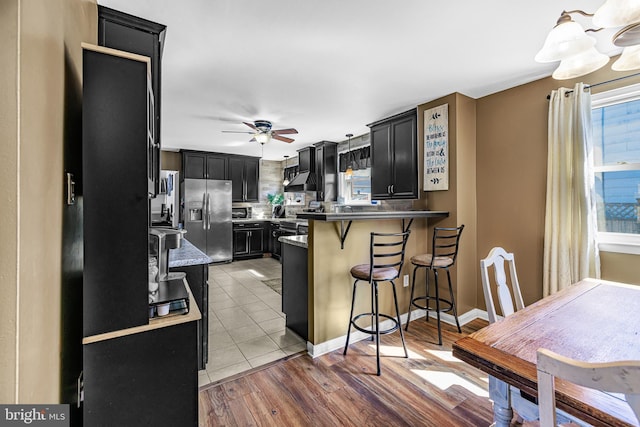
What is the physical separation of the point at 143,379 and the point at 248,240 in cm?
529

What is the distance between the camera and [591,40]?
4.17 ft

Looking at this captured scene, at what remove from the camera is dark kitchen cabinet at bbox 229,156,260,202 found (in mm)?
6562

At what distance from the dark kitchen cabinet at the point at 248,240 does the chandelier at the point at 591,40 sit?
5.83 meters

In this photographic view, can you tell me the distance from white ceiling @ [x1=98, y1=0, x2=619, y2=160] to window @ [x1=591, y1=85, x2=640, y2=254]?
42 cm

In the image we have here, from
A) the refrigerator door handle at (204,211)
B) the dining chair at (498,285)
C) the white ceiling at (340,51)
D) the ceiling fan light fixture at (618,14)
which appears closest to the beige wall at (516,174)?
the white ceiling at (340,51)

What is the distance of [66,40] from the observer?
1.13 m

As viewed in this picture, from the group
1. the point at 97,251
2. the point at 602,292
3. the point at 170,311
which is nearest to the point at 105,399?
the point at 170,311

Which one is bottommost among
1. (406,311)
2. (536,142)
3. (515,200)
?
(406,311)

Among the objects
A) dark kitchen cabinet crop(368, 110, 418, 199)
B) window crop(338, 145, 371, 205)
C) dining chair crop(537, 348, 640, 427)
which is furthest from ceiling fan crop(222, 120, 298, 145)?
dining chair crop(537, 348, 640, 427)

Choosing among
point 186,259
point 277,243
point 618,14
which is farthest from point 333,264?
point 277,243

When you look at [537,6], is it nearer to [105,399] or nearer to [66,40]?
[66,40]

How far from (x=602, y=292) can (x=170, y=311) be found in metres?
2.29

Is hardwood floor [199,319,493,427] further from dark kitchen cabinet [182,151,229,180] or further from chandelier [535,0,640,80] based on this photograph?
dark kitchen cabinet [182,151,229,180]

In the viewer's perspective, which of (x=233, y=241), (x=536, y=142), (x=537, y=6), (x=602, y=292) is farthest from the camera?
(x=233, y=241)
